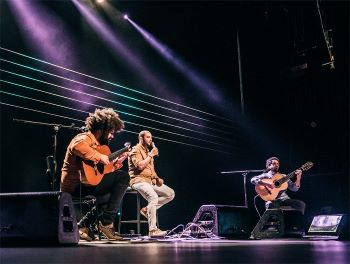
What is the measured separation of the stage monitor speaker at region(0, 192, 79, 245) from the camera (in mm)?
3436

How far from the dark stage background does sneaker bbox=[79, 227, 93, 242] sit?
203cm

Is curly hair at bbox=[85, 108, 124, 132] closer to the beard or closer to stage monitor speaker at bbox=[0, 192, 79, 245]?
the beard

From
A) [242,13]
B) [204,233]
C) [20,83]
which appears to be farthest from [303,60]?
[20,83]

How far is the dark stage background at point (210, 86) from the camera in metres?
6.67

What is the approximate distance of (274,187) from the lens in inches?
270

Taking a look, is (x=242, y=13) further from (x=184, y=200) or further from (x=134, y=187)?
(x=134, y=187)

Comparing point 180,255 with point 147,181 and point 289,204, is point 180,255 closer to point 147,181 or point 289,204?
point 147,181

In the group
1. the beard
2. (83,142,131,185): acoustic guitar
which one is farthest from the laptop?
the beard

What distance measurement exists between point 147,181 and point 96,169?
4.19 feet

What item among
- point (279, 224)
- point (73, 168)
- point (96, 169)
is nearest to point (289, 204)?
point (279, 224)

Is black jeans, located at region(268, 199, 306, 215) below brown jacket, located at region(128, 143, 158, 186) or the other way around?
below

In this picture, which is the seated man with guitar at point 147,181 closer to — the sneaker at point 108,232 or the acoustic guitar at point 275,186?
the sneaker at point 108,232

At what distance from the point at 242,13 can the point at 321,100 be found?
6.87 ft

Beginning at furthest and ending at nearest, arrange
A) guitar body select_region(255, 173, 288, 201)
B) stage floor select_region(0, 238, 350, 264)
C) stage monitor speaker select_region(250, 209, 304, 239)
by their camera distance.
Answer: guitar body select_region(255, 173, 288, 201) → stage monitor speaker select_region(250, 209, 304, 239) → stage floor select_region(0, 238, 350, 264)
